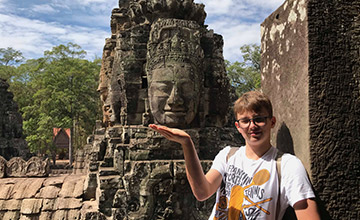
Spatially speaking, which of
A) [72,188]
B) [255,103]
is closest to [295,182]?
[255,103]

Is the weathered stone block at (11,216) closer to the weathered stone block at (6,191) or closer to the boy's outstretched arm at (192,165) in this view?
the weathered stone block at (6,191)

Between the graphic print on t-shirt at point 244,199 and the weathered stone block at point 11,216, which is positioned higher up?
the graphic print on t-shirt at point 244,199

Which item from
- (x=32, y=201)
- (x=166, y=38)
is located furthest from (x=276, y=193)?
(x=32, y=201)

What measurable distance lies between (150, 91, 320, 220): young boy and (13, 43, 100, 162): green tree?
667 inches

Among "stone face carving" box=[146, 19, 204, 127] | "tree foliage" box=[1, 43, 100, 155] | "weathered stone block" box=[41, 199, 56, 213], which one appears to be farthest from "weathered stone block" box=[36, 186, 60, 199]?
"tree foliage" box=[1, 43, 100, 155]

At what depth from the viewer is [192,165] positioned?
59.3 inches

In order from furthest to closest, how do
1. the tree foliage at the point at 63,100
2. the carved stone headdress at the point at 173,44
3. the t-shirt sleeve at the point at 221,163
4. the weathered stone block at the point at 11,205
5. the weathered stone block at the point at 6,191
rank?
the tree foliage at the point at 63,100, the weathered stone block at the point at 6,191, the weathered stone block at the point at 11,205, the carved stone headdress at the point at 173,44, the t-shirt sleeve at the point at 221,163

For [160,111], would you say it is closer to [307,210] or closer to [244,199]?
[244,199]

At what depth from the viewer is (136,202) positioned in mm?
5914

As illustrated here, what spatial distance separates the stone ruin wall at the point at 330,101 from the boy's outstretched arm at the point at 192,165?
0.47 metres

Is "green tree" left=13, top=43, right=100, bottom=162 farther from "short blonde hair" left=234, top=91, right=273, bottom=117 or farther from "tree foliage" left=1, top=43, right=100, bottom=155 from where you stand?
"short blonde hair" left=234, top=91, right=273, bottom=117

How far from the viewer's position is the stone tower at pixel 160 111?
5.89 m

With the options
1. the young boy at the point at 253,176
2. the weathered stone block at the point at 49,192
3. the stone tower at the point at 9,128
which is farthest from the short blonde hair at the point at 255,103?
the stone tower at the point at 9,128

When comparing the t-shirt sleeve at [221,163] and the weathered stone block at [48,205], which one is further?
the weathered stone block at [48,205]
